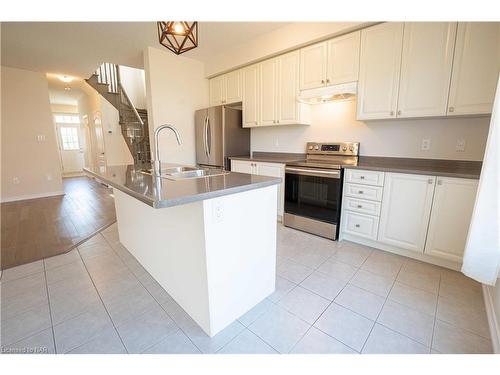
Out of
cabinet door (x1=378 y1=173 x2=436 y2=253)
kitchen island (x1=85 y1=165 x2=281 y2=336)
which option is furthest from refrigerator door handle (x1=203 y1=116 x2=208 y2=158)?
cabinet door (x1=378 y1=173 x2=436 y2=253)

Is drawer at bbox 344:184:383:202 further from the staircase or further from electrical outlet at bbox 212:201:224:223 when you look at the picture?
the staircase

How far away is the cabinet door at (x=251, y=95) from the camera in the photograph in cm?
357

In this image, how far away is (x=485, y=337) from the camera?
1389 mm

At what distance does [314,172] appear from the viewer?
278 cm

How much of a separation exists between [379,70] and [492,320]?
230cm

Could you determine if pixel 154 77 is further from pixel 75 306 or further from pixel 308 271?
pixel 308 271

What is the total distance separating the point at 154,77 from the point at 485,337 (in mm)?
4525

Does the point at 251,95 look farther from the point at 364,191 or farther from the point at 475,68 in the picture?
the point at 475,68

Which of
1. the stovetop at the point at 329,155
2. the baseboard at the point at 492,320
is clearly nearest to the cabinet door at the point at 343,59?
the stovetop at the point at 329,155

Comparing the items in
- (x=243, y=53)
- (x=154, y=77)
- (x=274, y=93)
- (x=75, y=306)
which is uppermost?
(x=243, y=53)

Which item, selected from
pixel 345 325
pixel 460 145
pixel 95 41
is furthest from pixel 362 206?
pixel 95 41

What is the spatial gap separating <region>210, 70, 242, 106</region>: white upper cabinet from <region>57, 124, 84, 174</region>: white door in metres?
7.27
